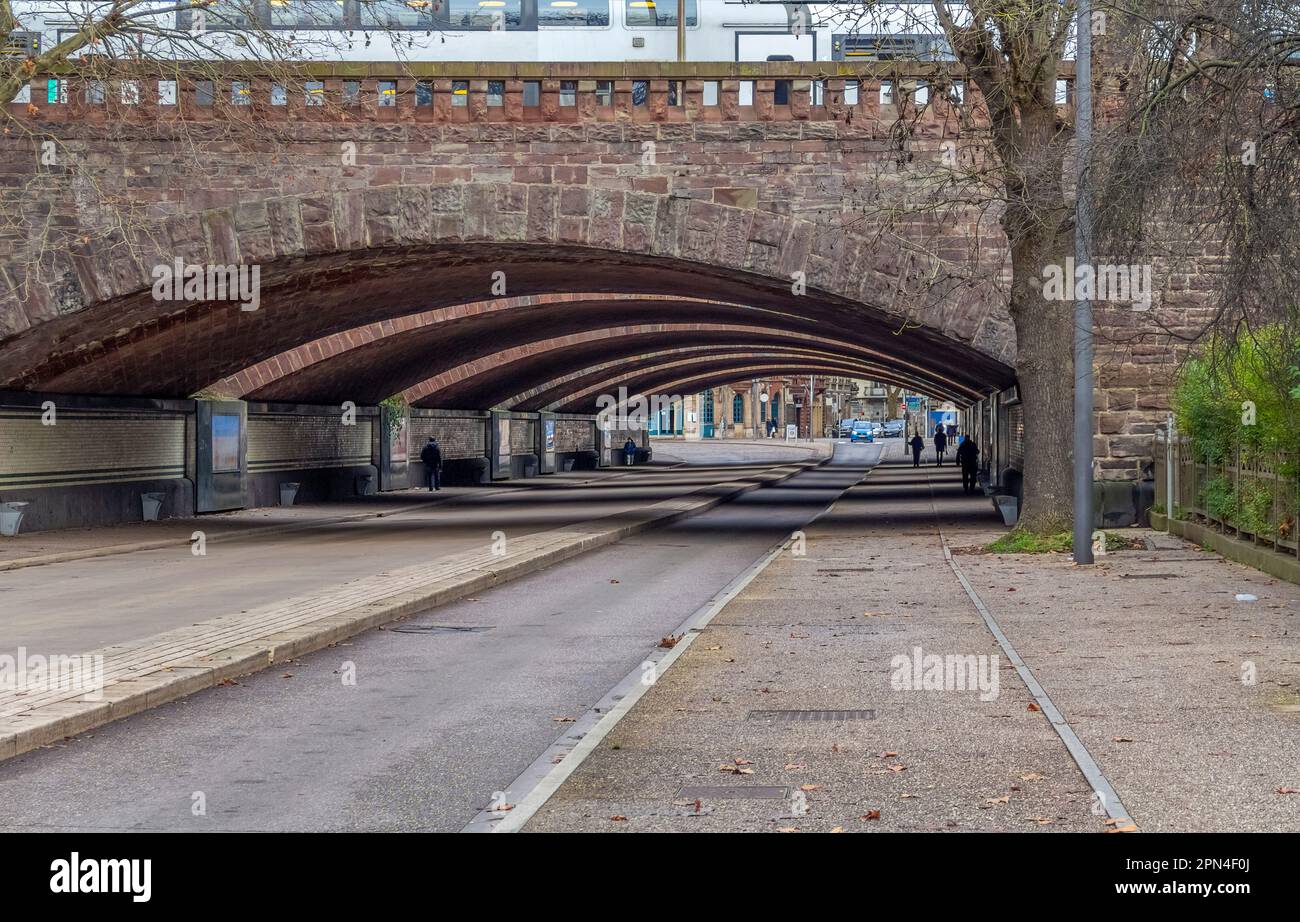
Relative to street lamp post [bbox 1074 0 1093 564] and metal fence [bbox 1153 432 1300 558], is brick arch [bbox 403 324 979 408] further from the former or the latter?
street lamp post [bbox 1074 0 1093 564]

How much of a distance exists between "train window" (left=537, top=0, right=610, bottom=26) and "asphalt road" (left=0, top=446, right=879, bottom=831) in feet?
49.3

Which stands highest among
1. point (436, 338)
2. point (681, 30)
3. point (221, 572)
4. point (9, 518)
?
point (681, 30)

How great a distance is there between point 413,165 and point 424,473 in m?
25.6

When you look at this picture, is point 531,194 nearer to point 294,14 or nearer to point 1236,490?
point 294,14

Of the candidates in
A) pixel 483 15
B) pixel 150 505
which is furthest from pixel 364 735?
A: pixel 150 505

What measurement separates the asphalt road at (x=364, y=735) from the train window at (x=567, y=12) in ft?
49.3

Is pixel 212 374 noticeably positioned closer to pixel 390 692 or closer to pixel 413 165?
pixel 413 165

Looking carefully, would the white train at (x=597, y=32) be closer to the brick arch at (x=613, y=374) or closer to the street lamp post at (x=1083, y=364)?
the street lamp post at (x=1083, y=364)

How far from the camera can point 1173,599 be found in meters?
15.5

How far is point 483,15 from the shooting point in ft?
93.0

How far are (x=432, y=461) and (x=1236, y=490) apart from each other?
30.6m

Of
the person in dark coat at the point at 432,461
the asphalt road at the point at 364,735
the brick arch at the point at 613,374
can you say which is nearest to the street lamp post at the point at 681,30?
the asphalt road at the point at 364,735

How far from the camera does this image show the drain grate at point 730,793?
7.29 metres

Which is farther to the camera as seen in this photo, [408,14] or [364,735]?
[408,14]
